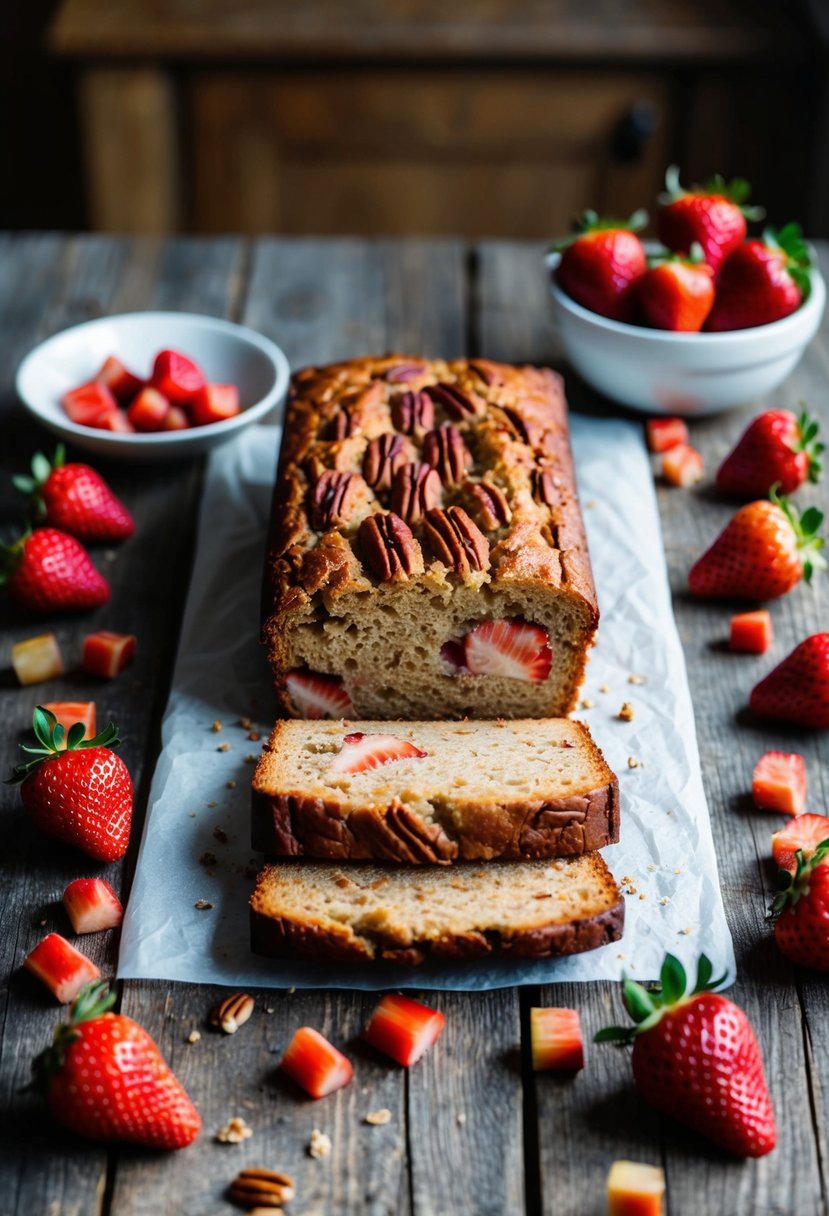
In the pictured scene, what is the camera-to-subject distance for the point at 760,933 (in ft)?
7.48

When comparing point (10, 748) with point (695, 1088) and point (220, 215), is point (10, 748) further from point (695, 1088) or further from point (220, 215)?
point (220, 215)

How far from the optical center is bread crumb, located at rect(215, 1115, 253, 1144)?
1943mm

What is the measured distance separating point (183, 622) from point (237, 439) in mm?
731

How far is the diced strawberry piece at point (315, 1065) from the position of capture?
2.00m

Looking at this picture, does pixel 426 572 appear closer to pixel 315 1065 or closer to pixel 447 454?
pixel 447 454

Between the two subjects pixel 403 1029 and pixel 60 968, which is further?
pixel 60 968

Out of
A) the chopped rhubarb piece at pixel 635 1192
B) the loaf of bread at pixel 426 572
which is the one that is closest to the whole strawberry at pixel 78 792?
the loaf of bread at pixel 426 572

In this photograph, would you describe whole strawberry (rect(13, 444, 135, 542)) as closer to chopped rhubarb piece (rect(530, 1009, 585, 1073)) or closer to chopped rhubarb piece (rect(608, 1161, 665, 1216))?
chopped rhubarb piece (rect(530, 1009, 585, 1073))

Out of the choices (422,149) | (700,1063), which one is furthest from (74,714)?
(422,149)

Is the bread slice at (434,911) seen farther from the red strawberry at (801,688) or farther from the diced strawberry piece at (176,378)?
the diced strawberry piece at (176,378)

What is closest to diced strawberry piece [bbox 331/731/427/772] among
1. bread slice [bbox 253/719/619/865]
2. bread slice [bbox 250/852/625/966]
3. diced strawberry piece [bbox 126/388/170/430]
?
bread slice [bbox 253/719/619/865]

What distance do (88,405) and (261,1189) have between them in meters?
2.11

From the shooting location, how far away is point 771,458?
3.28 meters

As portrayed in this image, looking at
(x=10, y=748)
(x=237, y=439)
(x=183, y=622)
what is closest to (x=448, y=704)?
(x=183, y=622)
